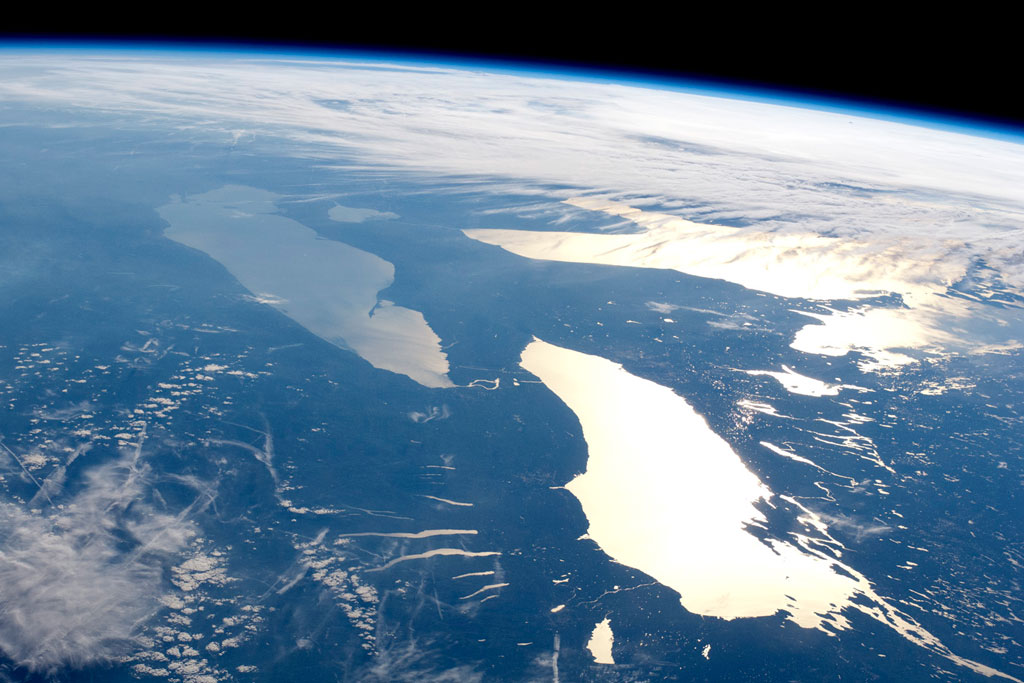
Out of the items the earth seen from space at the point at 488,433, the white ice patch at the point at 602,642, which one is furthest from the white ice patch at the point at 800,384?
the white ice patch at the point at 602,642

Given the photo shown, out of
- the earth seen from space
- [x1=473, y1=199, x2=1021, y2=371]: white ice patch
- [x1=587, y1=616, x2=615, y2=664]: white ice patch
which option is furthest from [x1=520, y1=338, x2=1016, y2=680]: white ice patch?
[x1=473, y1=199, x2=1021, y2=371]: white ice patch

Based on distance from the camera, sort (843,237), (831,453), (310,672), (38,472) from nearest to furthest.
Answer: (310,672) < (38,472) < (831,453) < (843,237)

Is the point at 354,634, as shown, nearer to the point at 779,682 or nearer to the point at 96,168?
the point at 779,682

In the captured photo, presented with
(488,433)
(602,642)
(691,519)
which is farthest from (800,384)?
(602,642)

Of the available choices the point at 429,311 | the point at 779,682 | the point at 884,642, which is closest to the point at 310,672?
the point at 779,682

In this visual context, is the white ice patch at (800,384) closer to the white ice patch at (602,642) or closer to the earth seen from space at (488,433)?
the earth seen from space at (488,433)

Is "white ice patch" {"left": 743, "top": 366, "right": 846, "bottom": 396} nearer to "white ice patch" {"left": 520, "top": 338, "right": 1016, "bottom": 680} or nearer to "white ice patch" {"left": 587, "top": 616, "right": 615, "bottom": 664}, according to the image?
"white ice patch" {"left": 520, "top": 338, "right": 1016, "bottom": 680}

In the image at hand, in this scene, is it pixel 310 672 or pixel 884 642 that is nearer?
pixel 310 672

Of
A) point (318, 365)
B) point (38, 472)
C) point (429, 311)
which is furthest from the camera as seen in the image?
point (429, 311)
